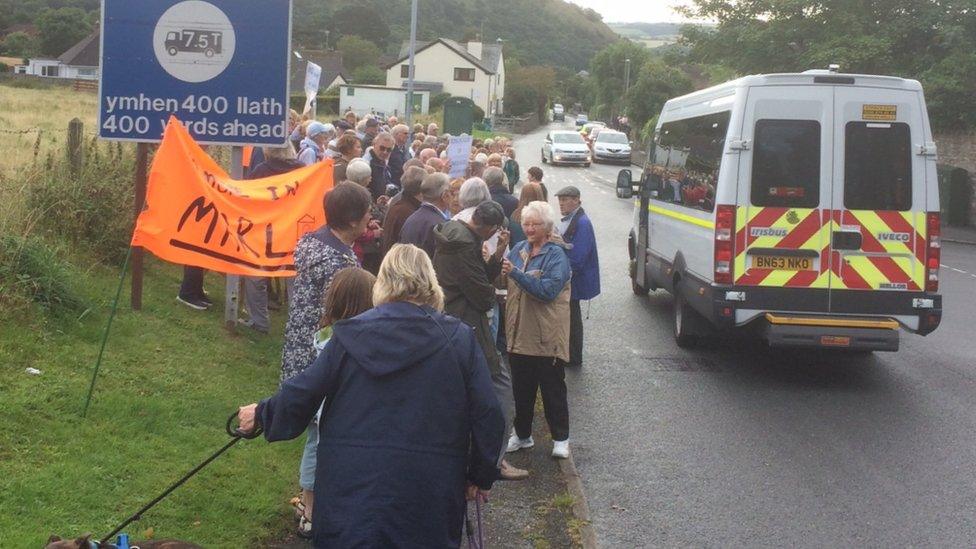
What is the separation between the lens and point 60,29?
86.5 metres

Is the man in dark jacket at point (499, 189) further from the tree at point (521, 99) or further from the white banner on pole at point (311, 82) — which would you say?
the tree at point (521, 99)

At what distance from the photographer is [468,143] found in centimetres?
1430

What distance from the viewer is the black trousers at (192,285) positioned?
378 inches

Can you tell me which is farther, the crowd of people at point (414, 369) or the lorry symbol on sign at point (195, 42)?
the lorry symbol on sign at point (195, 42)

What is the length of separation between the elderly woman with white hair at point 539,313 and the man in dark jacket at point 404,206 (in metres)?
1.27

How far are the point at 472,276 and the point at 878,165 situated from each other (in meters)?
5.04

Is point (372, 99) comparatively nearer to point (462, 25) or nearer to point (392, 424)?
point (392, 424)

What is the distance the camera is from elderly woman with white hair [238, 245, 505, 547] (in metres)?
3.46

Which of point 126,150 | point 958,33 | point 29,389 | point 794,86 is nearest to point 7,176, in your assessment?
point 126,150

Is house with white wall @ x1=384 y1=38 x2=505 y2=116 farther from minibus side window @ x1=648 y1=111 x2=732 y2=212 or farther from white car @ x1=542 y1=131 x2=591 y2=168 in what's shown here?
minibus side window @ x1=648 y1=111 x2=732 y2=212

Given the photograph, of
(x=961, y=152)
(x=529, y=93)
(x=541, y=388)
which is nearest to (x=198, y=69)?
(x=541, y=388)

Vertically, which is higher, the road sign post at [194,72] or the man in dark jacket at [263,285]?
the road sign post at [194,72]

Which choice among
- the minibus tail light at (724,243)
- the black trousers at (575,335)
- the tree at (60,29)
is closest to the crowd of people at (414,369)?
the black trousers at (575,335)

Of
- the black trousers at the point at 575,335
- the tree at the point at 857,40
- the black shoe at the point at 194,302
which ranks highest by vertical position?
the tree at the point at 857,40
